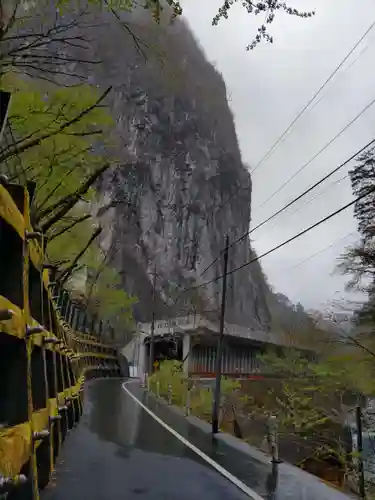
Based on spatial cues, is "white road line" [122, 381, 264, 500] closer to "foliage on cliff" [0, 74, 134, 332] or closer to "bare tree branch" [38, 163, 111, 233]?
"foliage on cliff" [0, 74, 134, 332]

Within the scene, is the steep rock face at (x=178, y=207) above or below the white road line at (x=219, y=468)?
above

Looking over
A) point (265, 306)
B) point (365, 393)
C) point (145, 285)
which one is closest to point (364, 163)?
point (365, 393)

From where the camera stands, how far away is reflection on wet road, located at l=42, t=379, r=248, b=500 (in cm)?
760

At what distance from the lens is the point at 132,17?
7301mm

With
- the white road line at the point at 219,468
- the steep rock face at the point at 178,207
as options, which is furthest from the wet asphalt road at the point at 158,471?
the steep rock face at the point at 178,207

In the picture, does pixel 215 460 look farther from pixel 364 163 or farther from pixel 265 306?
pixel 265 306

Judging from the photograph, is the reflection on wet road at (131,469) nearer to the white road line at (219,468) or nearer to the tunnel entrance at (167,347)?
the white road line at (219,468)

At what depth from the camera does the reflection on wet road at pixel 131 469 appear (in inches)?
299

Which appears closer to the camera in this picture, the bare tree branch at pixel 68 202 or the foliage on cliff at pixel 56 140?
the foliage on cliff at pixel 56 140

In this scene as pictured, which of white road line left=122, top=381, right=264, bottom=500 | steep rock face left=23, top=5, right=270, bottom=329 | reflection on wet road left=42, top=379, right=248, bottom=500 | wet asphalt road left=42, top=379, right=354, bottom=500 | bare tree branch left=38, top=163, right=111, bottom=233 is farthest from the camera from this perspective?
steep rock face left=23, top=5, right=270, bottom=329

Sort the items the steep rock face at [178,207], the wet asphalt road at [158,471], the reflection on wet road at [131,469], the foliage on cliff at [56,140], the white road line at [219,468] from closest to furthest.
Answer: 1. the reflection on wet road at [131,469]
2. the wet asphalt road at [158,471]
3. the white road line at [219,468]
4. the foliage on cliff at [56,140]
5. the steep rock face at [178,207]

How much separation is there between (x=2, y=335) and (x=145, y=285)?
86657 millimetres

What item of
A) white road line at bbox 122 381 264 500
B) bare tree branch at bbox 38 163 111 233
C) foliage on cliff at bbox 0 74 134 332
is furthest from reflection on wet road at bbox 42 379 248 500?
bare tree branch at bbox 38 163 111 233

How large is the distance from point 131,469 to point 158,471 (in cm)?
47
